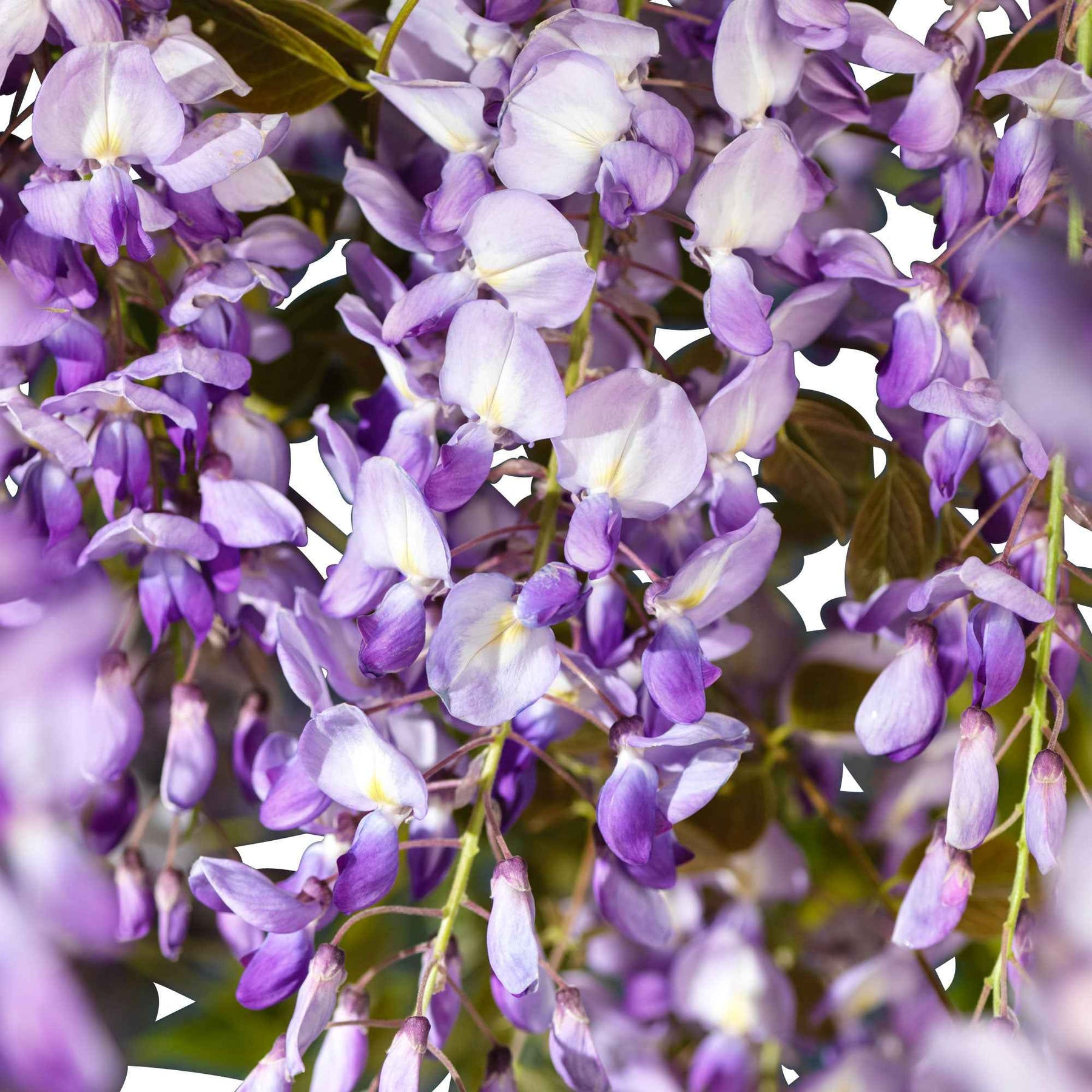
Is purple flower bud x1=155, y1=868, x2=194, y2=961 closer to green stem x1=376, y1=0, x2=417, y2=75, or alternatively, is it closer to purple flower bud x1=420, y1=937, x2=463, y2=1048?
purple flower bud x1=420, y1=937, x2=463, y2=1048

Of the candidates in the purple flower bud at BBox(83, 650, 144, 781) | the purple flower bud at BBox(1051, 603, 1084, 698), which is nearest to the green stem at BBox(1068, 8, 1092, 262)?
the purple flower bud at BBox(1051, 603, 1084, 698)

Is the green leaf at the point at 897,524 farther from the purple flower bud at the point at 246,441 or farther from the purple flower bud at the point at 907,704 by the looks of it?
the purple flower bud at the point at 246,441

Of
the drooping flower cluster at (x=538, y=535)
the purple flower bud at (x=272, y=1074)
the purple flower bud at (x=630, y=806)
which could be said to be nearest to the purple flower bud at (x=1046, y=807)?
the drooping flower cluster at (x=538, y=535)

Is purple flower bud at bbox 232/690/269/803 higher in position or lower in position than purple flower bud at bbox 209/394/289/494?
lower

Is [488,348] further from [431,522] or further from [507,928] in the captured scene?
[507,928]

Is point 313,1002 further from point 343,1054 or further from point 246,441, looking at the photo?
point 246,441

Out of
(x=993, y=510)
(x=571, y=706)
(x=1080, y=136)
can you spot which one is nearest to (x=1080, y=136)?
(x=1080, y=136)

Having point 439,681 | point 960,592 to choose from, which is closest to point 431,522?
point 439,681
